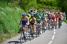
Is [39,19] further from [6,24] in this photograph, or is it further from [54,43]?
[54,43]

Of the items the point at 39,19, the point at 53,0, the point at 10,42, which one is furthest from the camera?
the point at 53,0

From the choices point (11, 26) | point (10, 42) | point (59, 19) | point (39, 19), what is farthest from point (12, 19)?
point (59, 19)

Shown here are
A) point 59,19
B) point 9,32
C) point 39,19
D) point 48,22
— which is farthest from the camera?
point 59,19

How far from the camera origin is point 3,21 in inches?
916

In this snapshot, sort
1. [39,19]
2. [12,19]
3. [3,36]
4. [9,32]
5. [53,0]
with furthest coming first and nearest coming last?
1. [53,0]
2. [39,19]
3. [12,19]
4. [9,32]
5. [3,36]

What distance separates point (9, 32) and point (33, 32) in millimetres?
2190

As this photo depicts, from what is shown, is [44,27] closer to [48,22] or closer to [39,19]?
[39,19]

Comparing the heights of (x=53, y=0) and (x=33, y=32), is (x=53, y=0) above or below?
below

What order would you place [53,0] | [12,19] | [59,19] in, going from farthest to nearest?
[53,0]
[59,19]
[12,19]

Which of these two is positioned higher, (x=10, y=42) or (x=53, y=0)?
(x=10, y=42)

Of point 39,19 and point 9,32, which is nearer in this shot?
point 9,32

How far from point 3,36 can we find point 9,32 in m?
1.55

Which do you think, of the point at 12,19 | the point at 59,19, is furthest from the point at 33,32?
the point at 59,19

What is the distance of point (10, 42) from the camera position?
762 inches
